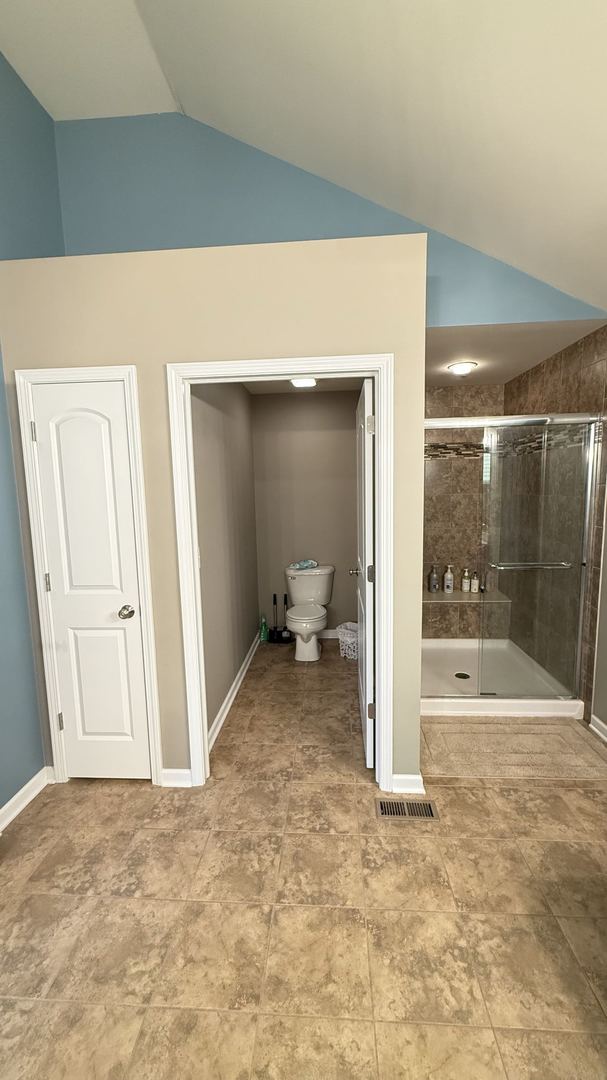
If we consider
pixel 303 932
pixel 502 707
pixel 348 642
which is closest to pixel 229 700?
pixel 348 642

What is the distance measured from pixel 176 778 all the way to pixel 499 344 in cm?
323

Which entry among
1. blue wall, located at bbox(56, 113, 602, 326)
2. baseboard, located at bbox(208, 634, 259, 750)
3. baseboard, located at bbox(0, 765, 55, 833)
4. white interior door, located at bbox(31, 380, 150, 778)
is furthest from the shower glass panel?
baseboard, located at bbox(0, 765, 55, 833)

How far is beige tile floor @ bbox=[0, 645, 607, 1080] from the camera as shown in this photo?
1249mm

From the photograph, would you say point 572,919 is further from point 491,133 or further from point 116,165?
point 116,165

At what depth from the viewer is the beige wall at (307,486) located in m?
4.31

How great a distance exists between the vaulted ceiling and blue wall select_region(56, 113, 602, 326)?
87 millimetres

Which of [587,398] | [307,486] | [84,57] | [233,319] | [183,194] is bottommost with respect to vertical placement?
[307,486]

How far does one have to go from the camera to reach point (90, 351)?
2127 mm

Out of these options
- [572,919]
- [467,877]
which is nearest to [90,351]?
[467,877]

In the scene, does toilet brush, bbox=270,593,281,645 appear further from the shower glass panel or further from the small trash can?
the shower glass panel

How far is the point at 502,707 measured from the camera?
307 cm

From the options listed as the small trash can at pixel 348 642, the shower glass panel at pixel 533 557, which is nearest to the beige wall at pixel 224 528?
the small trash can at pixel 348 642

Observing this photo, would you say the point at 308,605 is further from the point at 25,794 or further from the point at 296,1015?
the point at 296,1015

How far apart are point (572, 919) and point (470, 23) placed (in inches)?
117
